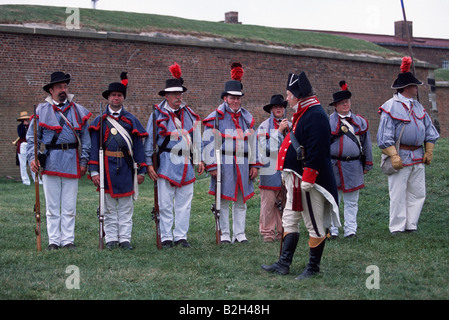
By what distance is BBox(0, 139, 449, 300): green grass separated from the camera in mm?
6051

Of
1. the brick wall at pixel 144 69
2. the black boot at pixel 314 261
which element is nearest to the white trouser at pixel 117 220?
the black boot at pixel 314 261

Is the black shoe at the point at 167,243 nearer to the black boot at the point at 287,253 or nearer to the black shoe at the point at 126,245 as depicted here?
the black shoe at the point at 126,245

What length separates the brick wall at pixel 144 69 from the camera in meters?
20.2

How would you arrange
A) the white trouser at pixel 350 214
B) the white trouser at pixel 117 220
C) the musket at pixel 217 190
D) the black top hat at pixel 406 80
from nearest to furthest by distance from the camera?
the white trouser at pixel 117 220, the musket at pixel 217 190, the white trouser at pixel 350 214, the black top hat at pixel 406 80

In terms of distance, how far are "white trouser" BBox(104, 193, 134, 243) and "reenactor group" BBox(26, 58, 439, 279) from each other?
1 cm

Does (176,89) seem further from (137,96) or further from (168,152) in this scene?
(137,96)

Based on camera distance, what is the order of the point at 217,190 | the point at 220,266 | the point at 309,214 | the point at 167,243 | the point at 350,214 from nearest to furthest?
the point at 309,214 → the point at 220,266 → the point at 167,243 → the point at 217,190 → the point at 350,214

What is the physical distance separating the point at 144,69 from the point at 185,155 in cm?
1360

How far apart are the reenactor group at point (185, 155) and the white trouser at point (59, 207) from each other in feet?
0.05

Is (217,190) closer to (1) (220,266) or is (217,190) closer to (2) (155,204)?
(2) (155,204)

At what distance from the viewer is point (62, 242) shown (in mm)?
8594

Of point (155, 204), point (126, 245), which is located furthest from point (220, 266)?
point (126, 245)

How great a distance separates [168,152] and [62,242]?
6.39ft

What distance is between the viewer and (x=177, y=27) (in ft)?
81.6
